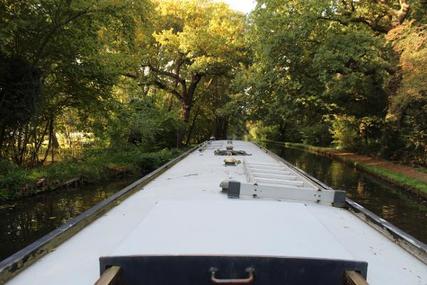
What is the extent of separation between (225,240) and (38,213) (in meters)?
9.30

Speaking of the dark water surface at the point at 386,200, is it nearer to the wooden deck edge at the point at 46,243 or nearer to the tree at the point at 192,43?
the wooden deck edge at the point at 46,243

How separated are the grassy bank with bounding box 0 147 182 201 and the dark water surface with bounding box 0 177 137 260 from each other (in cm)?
35

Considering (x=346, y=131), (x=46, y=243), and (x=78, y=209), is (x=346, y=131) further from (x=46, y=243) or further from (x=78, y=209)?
(x=46, y=243)

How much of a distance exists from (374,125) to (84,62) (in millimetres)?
21591

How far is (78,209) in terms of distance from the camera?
11.1 meters

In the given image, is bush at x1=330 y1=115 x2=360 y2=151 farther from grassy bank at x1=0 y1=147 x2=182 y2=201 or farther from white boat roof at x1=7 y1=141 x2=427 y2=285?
white boat roof at x1=7 y1=141 x2=427 y2=285

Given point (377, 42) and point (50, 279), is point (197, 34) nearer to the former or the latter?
point (377, 42)

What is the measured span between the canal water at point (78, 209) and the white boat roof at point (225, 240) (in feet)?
16.0

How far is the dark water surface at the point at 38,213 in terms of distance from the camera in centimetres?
849

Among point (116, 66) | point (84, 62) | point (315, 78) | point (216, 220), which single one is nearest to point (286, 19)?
point (315, 78)

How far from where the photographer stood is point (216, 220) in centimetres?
278

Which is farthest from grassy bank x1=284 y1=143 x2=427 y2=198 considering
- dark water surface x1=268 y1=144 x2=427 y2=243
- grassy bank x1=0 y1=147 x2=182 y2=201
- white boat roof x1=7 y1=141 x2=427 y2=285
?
white boat roof x1=7 y1=141 x2=427 y2=285

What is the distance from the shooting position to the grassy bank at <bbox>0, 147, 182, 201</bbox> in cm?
1196

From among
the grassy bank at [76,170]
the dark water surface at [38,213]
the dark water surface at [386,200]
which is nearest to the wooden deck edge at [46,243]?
the dark water surface at [38,213]
